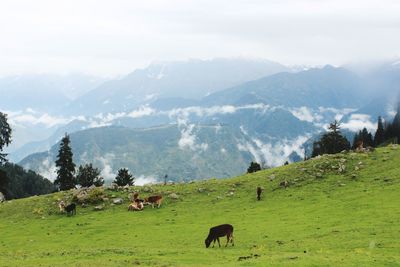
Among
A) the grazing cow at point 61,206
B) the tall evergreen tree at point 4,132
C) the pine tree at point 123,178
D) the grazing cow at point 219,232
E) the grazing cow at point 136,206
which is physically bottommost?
the grazing cow at point 219,232

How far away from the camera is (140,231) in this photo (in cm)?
4775

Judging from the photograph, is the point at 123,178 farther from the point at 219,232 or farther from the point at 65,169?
the point at 219,232

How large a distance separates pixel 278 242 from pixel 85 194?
1339 inches

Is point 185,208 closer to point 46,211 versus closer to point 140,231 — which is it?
point 140,231

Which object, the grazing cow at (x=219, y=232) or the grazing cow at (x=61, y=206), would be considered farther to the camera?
the grazing cow at (x=61, y=206)

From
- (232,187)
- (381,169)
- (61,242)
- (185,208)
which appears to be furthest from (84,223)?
(381,169)

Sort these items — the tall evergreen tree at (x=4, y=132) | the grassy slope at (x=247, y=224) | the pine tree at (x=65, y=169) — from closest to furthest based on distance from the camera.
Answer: the grassy slope at (x=247, y=224) < the tall evergreen tree at (x=4, y=132) < the pine tree at (x=65, y=169)

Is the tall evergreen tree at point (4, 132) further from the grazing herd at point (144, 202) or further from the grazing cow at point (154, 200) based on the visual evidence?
the grazing cow at point (154, 200)

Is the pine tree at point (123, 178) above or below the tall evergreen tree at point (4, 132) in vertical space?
below

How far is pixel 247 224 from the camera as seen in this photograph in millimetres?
46656

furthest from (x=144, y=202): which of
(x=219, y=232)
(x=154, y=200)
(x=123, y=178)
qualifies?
(x=123, y=178)

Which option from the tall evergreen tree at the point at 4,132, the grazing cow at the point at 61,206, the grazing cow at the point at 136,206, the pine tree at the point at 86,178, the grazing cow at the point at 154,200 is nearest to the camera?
the grazing cow at the point at 136,206

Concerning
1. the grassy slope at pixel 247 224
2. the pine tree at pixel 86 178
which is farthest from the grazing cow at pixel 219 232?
the pine tree at pixel 86 178

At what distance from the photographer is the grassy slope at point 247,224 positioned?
104 feet
